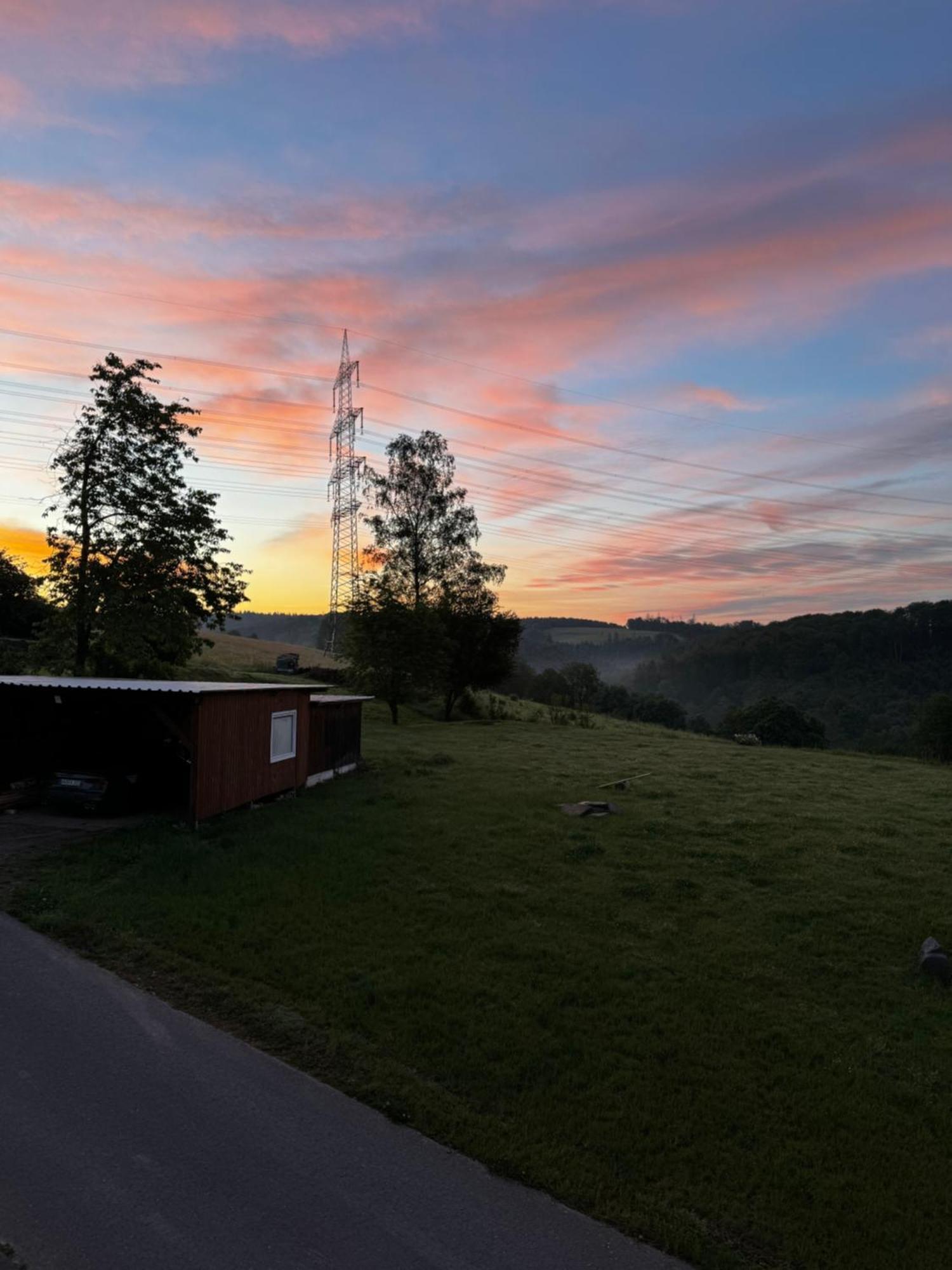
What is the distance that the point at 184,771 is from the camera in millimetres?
19234

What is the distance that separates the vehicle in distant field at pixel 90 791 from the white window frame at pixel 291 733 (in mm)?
3464

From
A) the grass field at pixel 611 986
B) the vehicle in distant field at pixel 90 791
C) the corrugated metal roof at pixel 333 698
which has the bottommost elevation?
the grass field at pixel 611 986

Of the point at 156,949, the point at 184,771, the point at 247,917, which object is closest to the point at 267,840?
the point at 247,917

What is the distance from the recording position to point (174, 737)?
712 inches

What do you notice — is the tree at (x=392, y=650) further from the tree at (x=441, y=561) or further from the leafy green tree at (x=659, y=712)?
the leafy green tree at (x=659, y=712)

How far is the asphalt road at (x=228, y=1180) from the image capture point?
4.49 metres

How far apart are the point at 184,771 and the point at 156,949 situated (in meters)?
10.9

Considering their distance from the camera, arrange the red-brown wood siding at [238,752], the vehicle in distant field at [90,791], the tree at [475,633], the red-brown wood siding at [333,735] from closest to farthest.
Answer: the red-brown wood siding at [238,752]
the vehicle in distant field at [90,791]
the red-brown wood siding at [333,735]
the tree at [475,633]

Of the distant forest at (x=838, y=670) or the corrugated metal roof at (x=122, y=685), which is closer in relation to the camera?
the corrugated metal roof at (x=122, y=685)

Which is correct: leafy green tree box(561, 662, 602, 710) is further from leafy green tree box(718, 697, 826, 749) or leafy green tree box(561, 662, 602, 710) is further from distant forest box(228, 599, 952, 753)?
leafy green tree box(718, 697, 826, 749)

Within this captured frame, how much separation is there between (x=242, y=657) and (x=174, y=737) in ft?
164

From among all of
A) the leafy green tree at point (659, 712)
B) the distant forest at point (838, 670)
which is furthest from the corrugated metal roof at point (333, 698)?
the leafy green tree at point (659, 712)

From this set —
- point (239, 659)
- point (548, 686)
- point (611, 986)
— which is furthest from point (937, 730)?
point (239, 659)

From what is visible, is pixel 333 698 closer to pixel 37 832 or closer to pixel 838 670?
pixel 37 832
